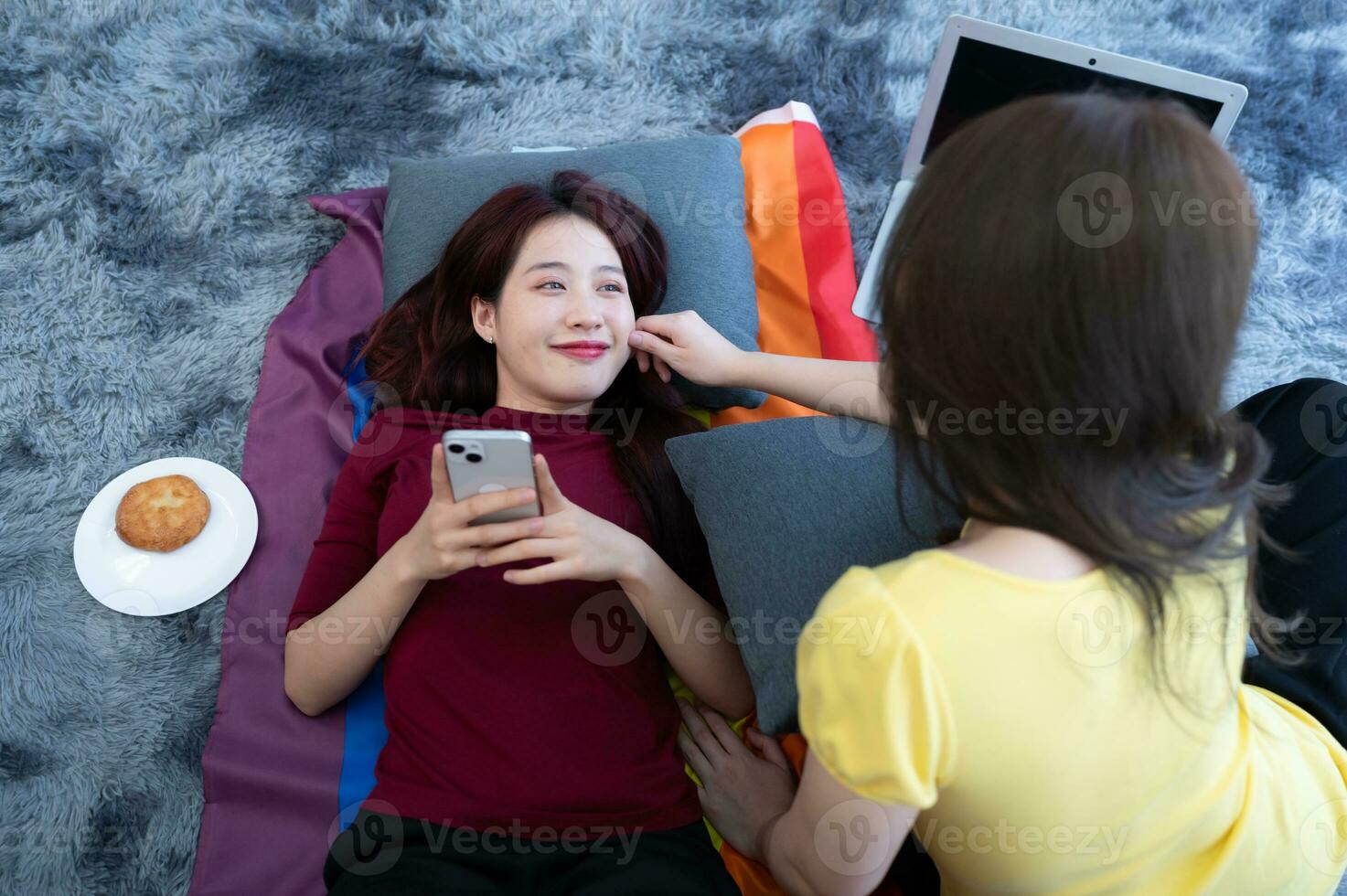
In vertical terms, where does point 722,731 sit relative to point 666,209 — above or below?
below

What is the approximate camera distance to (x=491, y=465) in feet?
3.19

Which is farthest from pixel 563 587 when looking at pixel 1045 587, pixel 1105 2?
pixel 1105 2

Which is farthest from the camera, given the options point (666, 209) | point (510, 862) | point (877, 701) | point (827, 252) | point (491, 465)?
point (827, 252)

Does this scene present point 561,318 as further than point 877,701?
Yes

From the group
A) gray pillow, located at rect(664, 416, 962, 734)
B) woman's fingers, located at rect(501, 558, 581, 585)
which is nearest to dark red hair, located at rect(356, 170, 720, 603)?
gray pillow, located at rect(664, 416, 962, 734)

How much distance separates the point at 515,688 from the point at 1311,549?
38.2 inches

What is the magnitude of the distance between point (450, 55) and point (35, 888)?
1685 millimetres

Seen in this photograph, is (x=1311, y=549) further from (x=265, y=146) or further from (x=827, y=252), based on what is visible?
(x=265, y=146)

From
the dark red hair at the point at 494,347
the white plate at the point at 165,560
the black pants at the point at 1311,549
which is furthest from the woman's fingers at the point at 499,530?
the black pants at the point at 1311,549

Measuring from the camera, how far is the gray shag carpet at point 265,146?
59.7 inches

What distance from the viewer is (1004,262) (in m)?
0.69

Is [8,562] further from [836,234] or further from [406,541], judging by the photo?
[836,234]

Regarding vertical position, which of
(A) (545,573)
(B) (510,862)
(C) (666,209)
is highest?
(C) (666,209)

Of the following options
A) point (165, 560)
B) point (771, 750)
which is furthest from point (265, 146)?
point (771, 750)
